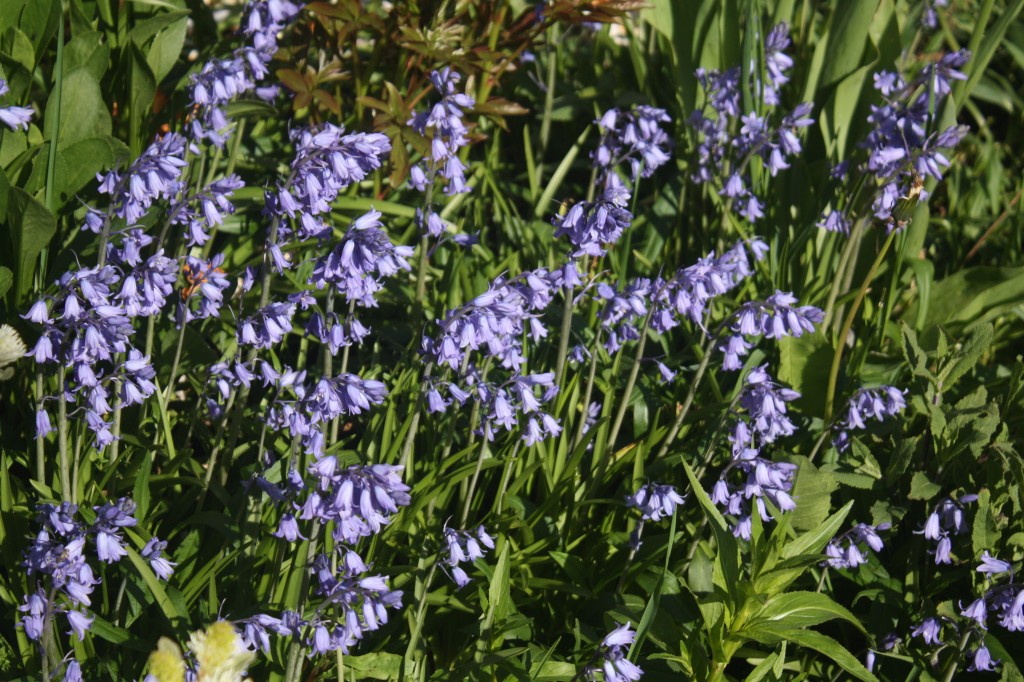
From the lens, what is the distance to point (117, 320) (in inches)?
87.5

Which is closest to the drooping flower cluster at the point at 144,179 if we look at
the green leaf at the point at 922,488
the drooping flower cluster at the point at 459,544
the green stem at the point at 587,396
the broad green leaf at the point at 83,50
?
the broad green leaf at the point at 83,50

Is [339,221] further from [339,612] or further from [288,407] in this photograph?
[339,612]

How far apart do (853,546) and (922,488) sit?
1.11 ft

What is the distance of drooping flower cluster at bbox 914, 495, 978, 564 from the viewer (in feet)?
9.16

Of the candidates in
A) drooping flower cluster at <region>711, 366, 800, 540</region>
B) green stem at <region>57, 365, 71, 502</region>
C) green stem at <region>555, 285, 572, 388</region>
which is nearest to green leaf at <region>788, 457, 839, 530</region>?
drooping flower cluster at <region>711, 366, 800, 540</region>

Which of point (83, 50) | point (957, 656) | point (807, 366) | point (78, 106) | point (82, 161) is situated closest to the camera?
point (957, 656)

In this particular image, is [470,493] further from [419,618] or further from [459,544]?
[419,618]

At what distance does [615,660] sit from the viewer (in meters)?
2.30

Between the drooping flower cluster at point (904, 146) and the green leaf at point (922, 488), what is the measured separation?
816mm

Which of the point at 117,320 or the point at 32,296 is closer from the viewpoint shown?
the point at 117,320

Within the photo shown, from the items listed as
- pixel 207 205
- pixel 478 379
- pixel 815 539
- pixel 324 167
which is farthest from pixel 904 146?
pixel 207 205

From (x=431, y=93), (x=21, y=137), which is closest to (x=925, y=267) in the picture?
(x=431, y=93)

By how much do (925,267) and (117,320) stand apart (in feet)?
10.1

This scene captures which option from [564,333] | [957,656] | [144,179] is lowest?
[957,656]
